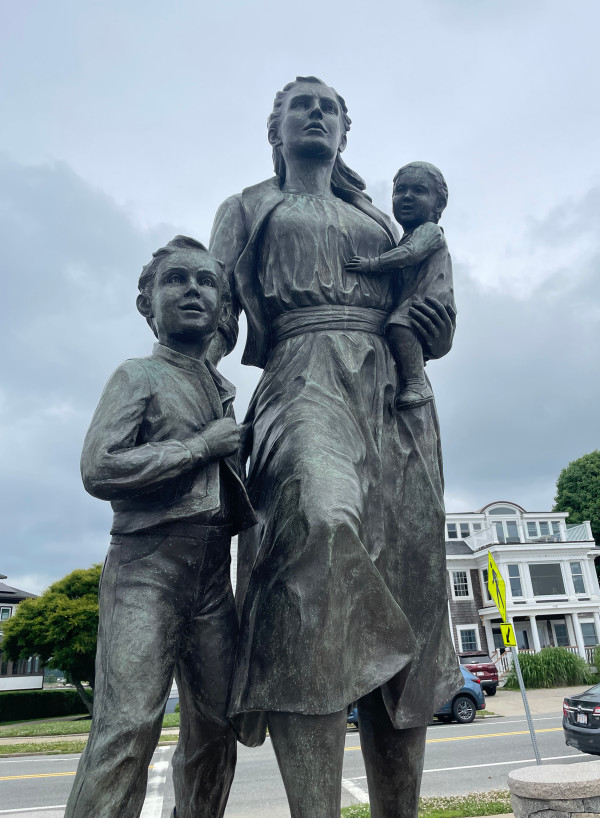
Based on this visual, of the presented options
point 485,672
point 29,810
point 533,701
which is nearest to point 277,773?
point 29,810

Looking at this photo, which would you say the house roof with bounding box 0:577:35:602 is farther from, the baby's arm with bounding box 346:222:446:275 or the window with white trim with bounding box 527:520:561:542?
the baby's arm with bounding box 346:222:446:275

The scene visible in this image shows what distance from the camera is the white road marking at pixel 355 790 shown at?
8668 mm

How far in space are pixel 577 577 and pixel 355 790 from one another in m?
34.4

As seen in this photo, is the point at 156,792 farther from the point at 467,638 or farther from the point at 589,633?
the point at 589,633

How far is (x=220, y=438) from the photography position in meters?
2.33

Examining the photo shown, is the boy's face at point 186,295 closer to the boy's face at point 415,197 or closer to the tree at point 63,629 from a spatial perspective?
the boy's face at point 415,197

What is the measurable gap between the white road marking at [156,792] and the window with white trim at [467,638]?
29392 mm

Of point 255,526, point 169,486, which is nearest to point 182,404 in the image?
point 169,486

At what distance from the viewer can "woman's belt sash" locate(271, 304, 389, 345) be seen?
9.55 feet

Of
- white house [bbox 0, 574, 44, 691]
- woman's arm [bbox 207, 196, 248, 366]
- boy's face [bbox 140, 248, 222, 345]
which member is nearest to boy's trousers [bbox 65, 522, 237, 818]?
boy's face [bbox 140, 248, 222, 345]

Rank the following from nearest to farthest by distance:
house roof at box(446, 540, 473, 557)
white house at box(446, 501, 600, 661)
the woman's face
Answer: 1. the woman's face
2. white house at box(446, 501, 600, 661)
3. house roof at box(446, 540, 473, 557)

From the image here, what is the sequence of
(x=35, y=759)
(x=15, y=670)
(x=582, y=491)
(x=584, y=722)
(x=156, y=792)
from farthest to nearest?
(x=582, y=491)
(x=15, y=670)
(x=35, y=759)
(x=584, y=722)
(x=156, y=792)

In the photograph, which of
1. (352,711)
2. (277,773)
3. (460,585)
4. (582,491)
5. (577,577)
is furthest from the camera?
(582,491)

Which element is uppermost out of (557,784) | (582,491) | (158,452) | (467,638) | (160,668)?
(582,491)
